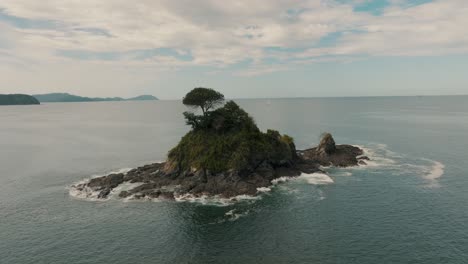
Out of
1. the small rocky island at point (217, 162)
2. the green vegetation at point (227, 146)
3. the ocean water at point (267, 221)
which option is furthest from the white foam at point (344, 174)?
the green vegetation at point (227, 146)

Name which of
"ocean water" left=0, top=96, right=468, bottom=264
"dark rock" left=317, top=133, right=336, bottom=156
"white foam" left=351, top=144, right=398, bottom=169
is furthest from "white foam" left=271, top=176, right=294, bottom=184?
"white foam" left=351, top=144, right=398, bottom=169

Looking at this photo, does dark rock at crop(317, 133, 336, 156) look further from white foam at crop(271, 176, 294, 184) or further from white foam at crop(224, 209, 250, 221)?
white foam at crop(224, 209, 250, 221)

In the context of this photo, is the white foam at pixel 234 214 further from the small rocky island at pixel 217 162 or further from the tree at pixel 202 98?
the tree at pixel 202 98

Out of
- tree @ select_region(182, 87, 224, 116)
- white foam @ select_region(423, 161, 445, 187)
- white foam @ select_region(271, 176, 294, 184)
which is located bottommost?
white foam @ select_region(271, 176, 294, 184)

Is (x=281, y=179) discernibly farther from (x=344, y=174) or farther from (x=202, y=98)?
(x=202, y=98)

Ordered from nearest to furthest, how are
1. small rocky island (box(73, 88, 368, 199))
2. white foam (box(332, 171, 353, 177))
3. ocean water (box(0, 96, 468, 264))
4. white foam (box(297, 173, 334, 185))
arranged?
ocean water (box(0, 96, 468, 264))
small rocky island (box(73, 88, 368, 199))
white foam (box(297, 173, 334, 185))
white foam (box(332, 171, 353, 177))

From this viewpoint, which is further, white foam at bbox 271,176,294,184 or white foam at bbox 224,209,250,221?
white foam at bbox 271,176,294,184

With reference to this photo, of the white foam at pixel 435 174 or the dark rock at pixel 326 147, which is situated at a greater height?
the dark rock at pixel 326 147

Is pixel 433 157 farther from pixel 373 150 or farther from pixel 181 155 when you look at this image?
pixel 181 155
